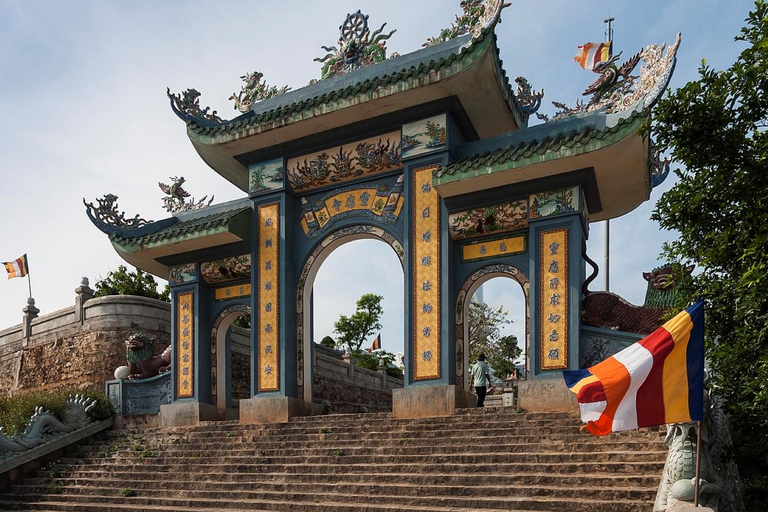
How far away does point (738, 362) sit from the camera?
18.0ft

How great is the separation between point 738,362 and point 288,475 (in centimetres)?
631

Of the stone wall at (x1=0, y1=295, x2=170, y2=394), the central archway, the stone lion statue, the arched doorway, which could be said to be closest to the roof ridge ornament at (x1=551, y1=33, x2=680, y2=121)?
the central archway

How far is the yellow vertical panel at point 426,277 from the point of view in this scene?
1137cm

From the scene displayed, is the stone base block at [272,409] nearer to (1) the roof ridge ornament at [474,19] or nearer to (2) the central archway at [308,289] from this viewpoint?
(2) the central archway at [308,289]

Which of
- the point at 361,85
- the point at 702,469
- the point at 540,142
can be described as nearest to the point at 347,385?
the point at 361,85

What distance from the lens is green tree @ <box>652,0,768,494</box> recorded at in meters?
5.22

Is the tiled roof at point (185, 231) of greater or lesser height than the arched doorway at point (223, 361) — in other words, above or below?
above

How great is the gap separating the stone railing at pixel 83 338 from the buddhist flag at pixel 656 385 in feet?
49.9

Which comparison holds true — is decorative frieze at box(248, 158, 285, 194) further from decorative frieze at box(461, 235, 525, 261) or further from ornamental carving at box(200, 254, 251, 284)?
decorative frieze at box(461, 235, 525, 261)

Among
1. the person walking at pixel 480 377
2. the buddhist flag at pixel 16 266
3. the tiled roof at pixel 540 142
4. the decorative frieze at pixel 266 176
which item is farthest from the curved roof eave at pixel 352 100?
the buddhist flag at pixel 16 266

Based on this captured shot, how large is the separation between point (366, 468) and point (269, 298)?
16.1 feet

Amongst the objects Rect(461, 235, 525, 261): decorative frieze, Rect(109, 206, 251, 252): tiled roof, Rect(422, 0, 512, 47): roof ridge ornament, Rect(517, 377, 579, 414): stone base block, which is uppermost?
Rect(422, 0, 512, 47): roof ridge ornament

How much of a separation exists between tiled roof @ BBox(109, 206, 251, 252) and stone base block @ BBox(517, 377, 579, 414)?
6.33m

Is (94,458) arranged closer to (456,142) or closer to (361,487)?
(361,487)
